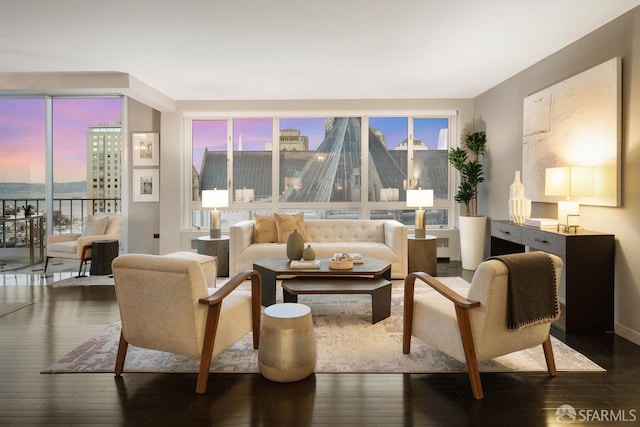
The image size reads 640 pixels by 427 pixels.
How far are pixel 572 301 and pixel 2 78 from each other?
7256 millimetres

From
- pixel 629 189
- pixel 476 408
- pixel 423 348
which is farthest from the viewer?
pixel 629 189

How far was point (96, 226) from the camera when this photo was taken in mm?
5875

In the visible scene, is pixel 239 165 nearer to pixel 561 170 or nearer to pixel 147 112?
pixel 147 112

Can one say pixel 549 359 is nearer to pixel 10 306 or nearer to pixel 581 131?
pixel 581 131

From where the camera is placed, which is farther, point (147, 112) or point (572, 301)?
point (147, 112)

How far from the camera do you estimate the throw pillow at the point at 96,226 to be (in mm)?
5855

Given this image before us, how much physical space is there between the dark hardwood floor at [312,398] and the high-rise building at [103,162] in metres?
5.21

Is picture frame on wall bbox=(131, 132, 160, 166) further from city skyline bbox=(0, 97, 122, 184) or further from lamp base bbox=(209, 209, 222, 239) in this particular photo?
lamp base bbox=(209, 209, 222, 239)

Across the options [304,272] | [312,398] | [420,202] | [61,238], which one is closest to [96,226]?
[61,238]

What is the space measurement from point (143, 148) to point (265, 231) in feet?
9.68

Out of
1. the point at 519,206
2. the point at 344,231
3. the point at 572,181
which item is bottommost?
the point at 344,231

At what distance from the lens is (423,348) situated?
3025 mm

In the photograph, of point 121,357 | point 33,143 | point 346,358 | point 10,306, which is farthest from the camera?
point 33,143

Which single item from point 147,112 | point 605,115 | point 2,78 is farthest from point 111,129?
point 605,115
